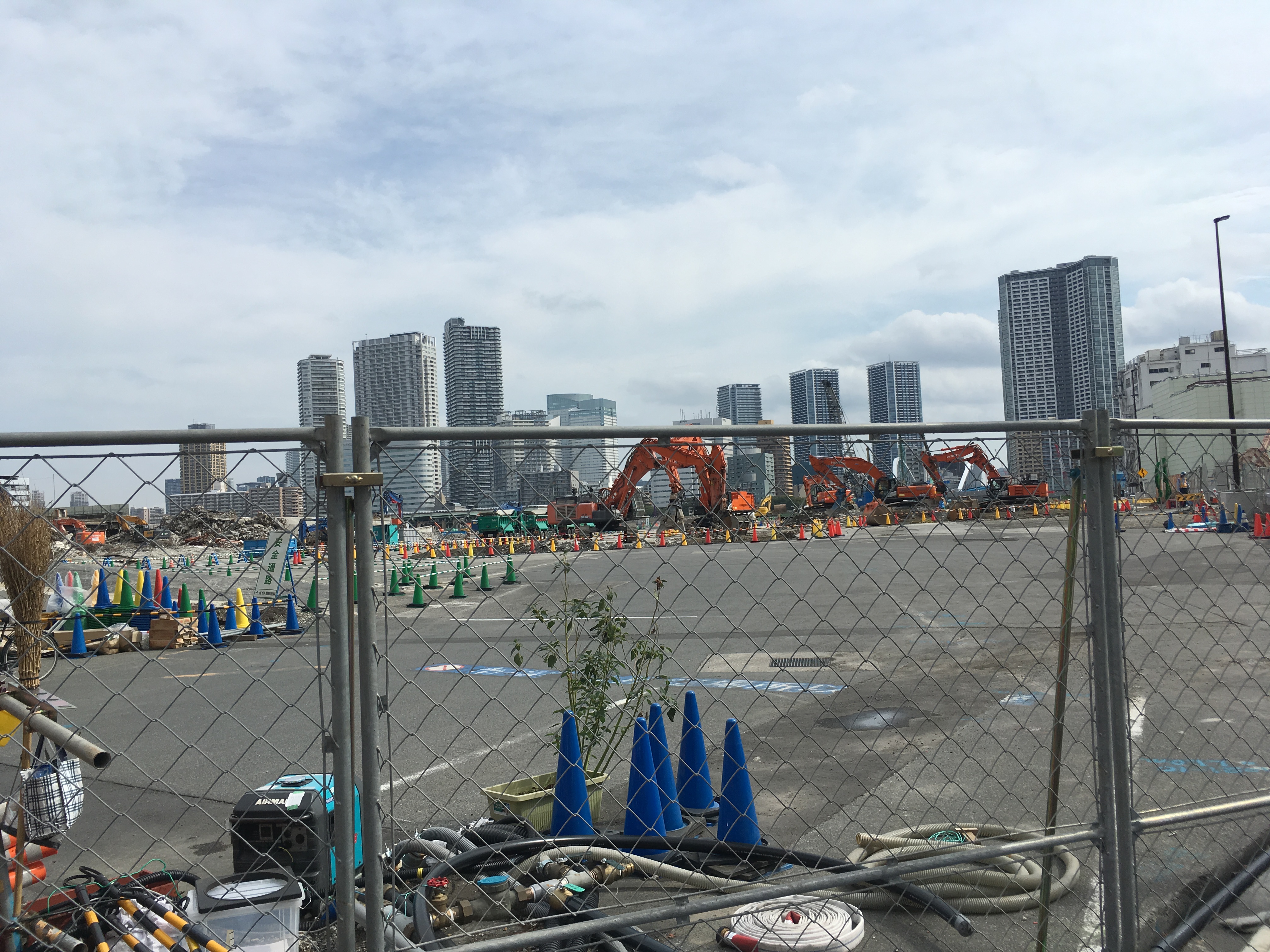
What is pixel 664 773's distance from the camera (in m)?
4.61

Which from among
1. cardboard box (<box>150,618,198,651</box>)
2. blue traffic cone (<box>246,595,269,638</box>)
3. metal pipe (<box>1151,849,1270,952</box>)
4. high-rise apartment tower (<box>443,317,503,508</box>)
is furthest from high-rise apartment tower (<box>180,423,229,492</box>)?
high-rise apartment tower (<box>443,317,503,508</box>)

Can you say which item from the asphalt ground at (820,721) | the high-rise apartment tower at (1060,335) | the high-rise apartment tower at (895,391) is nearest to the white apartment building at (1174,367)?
the high-rise apartment tower at (1060,335)

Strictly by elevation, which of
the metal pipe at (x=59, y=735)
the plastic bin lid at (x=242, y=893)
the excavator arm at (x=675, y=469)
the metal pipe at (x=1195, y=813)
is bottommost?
the plastic bin lid at (x=242, y=893)

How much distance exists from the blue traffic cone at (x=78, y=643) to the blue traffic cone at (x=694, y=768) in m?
10.4

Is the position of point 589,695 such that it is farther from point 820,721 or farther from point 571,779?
point 820,721

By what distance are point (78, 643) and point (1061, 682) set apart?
516 inches

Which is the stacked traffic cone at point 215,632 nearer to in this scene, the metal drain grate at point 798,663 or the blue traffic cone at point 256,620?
the blue traffic cone at point 256,620

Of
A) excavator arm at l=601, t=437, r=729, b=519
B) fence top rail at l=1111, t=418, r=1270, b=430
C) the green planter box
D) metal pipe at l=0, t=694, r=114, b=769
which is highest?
fence top rail at l=1111, t=418, r=1270, b=430

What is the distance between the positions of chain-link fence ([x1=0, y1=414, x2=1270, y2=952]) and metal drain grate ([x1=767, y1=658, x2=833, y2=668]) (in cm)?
214

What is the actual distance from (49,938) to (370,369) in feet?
348

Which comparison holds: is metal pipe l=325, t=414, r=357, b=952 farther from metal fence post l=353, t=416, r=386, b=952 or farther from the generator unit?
the generator unit

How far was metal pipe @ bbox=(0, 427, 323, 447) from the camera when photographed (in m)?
Answer: 2.14

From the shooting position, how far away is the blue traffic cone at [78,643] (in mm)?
11891

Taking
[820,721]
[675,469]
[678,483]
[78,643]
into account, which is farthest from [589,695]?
[78,643]
